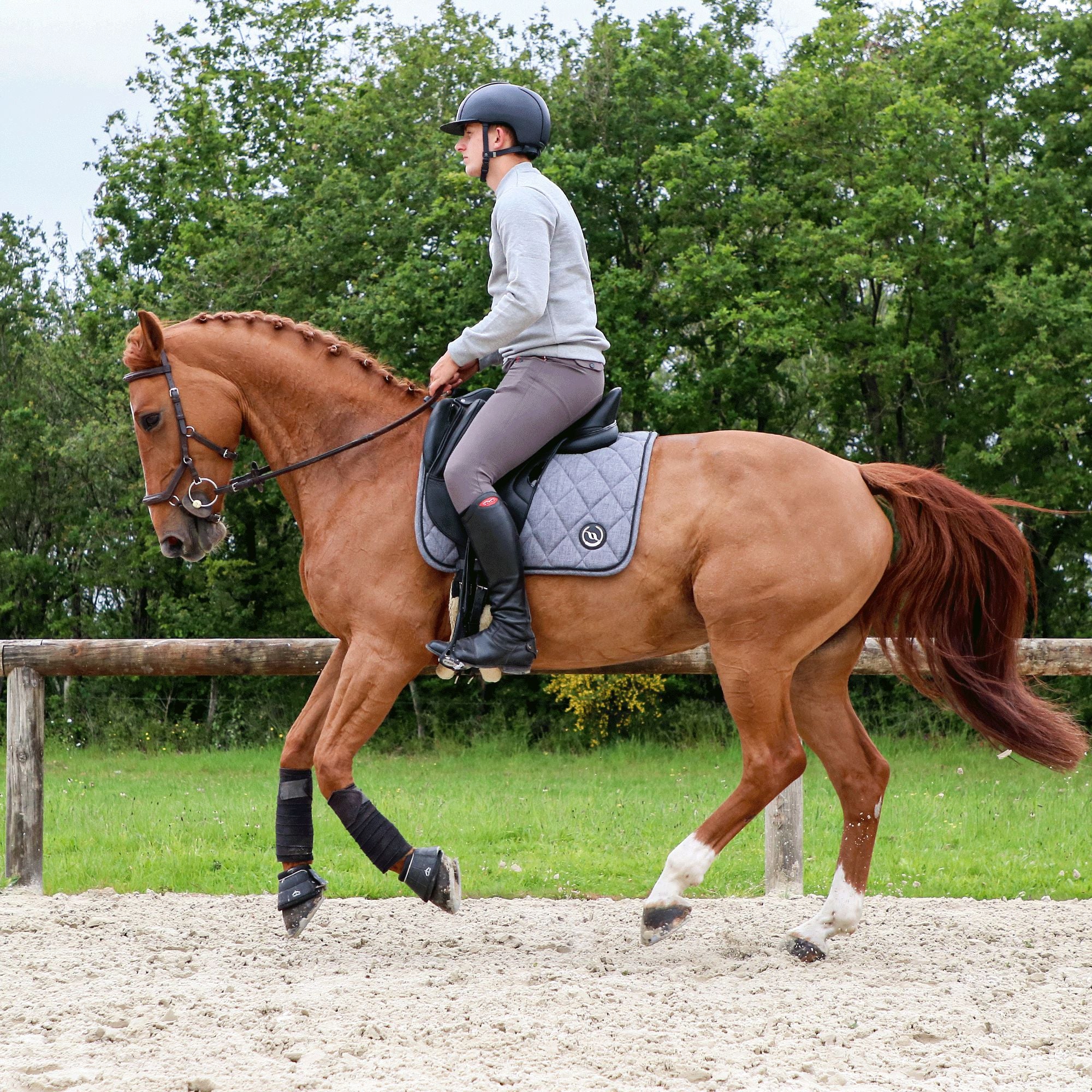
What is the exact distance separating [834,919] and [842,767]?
0.59m

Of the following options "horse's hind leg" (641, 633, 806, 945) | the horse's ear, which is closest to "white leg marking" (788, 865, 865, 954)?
"horse's hind leg" (641, 633, 806, 945)

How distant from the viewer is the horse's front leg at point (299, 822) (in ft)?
15.6

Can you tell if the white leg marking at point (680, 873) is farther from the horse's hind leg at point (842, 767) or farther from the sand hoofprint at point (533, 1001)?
the horse's hind leg at point (842, 767)

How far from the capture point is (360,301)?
16.8 metres

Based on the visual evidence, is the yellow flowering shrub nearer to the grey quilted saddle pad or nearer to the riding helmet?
the grey quilted saddle pad

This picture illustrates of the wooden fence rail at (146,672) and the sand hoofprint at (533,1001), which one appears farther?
the wooden fence rail at (146,672)

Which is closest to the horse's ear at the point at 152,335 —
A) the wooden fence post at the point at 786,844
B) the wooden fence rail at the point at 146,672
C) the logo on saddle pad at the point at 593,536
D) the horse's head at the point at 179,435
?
the horse's head at the point at 179,435

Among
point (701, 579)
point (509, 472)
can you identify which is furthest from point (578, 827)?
point (509, 472)

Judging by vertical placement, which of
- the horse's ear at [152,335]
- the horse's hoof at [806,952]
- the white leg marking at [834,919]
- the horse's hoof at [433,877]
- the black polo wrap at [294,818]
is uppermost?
the horse's ear at [152,335]

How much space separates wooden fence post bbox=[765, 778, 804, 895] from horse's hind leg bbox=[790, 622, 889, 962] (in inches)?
43.6

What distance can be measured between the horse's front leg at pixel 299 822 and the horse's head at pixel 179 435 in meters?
0.80

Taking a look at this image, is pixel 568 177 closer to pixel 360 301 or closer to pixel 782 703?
pixel 360 301

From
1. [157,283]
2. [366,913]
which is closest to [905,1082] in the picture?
[366,913]

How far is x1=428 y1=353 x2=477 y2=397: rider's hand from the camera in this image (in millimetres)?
4639
